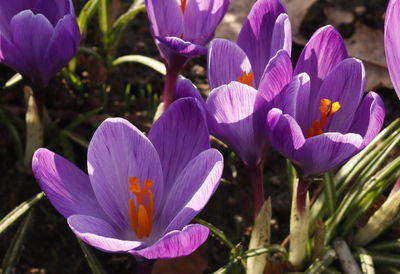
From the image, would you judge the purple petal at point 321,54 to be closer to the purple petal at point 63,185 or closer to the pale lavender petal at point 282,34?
the pale lavender petal at point 282,34

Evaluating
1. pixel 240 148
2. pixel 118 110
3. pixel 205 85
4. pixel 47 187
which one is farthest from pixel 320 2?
pixel 47 187

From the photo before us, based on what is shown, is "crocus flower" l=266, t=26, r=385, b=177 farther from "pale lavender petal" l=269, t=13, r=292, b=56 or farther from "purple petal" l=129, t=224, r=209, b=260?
"purple petal" l=129, t=224, r=209, b=260

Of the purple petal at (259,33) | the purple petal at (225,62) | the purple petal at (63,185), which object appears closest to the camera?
the purple petal at (63,185)

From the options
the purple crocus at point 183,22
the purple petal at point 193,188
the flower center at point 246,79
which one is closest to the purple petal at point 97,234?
the purple petal at point 193,188

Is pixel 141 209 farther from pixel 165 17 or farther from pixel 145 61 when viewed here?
pixel 145 61

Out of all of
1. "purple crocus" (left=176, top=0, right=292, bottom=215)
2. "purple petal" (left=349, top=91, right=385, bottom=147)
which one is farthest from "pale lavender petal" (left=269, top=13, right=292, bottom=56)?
"purple petal" (left=349, top=91, right=385, bottom=147)

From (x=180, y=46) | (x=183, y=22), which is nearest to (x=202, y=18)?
(x=183, y=22)
